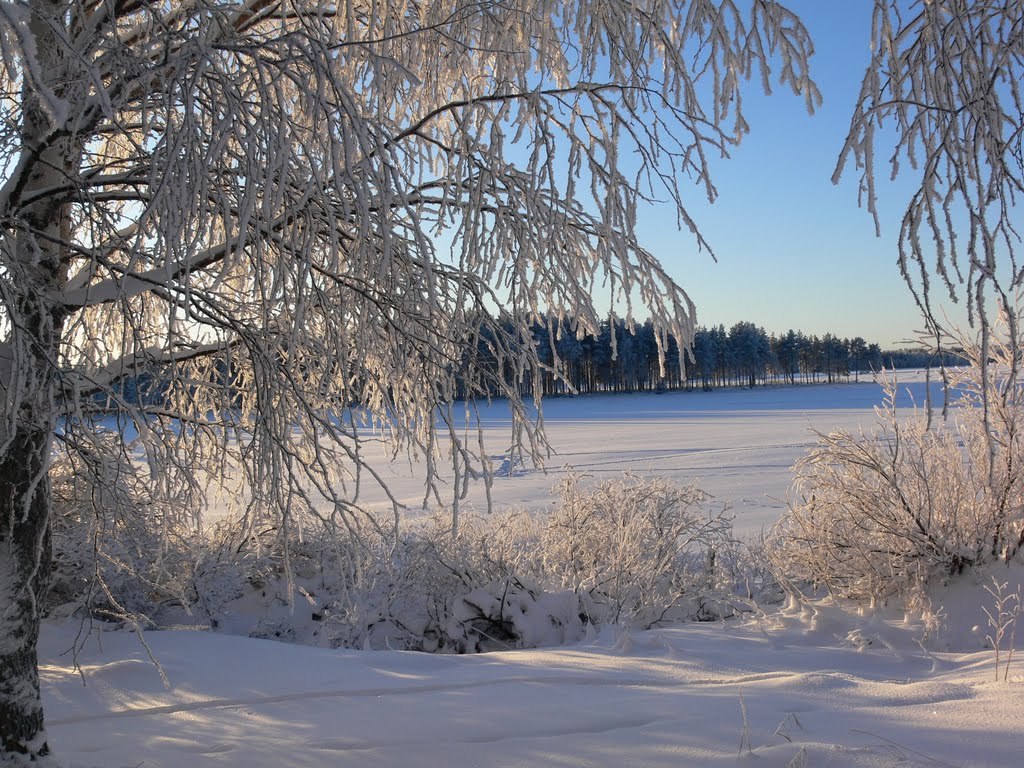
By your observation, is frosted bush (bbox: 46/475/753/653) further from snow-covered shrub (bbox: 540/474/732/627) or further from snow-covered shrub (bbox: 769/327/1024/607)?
snow-covered shrub (bbox: 769/327/1024/607)

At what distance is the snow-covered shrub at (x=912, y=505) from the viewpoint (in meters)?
4.87

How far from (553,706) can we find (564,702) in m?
0.08

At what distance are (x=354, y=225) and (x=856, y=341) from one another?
10799 cm

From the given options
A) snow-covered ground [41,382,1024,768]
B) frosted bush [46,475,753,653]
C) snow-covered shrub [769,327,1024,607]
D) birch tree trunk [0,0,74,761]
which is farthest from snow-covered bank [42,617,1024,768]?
frosted bush [46,475,753,653]

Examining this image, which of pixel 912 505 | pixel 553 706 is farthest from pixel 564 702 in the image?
pixel 912 505

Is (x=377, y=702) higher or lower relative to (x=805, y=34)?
lower

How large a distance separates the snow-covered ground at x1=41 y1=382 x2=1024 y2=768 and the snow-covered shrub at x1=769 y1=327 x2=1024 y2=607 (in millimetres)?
339

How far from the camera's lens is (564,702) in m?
3.11

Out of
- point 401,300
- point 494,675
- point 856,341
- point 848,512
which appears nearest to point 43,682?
point 494,675

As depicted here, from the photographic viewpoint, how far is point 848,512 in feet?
17.6

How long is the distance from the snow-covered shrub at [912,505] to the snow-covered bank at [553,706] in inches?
29.4

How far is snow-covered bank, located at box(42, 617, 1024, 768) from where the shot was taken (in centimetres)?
248

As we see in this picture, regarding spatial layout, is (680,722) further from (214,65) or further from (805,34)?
(214,65)

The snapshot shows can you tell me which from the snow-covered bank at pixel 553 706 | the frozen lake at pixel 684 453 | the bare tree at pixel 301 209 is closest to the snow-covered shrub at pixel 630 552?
the frozen lake at pixel 684 453
